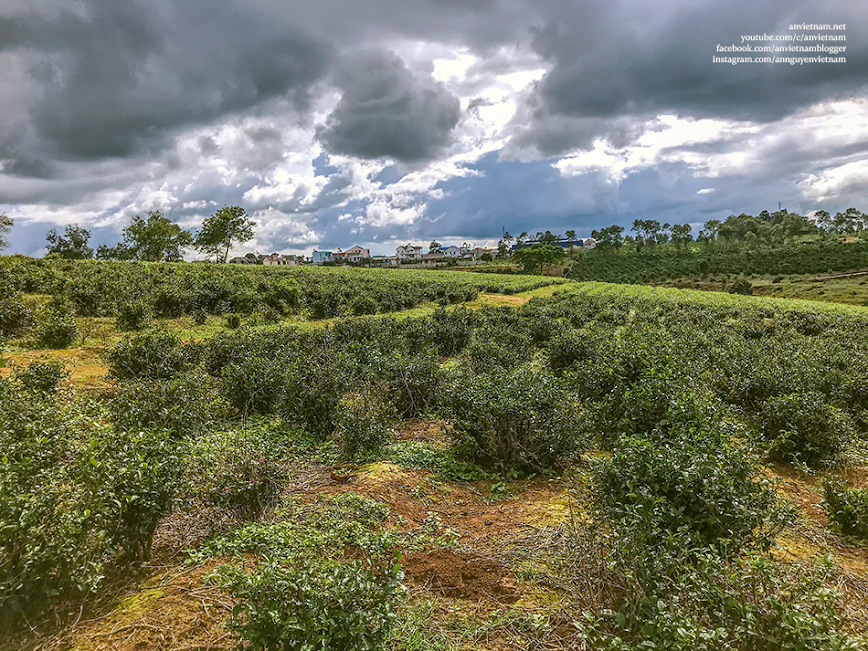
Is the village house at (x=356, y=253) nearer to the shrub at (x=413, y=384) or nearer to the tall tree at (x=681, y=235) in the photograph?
the tall tree at (x=681, y=235)

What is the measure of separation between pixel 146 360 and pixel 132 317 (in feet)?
27.0

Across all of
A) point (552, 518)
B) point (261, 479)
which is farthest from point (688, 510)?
point (261, 479)

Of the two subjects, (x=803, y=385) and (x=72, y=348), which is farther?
(x=72, y=348)

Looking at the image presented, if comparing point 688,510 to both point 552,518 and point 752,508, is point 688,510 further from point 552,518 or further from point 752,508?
point 552,518

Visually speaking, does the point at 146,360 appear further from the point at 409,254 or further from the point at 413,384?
the point at 409,254

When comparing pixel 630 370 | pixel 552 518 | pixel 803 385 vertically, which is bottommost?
pixel 552 518

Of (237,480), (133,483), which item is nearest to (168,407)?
(237,480)

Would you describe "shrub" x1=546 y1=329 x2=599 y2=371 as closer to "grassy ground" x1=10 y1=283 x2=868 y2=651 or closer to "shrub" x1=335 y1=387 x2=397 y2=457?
"grassy ground" x1=10 y1=283 x2=868 y2=651

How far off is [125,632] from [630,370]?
26.3 feet

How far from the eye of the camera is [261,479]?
552 cm

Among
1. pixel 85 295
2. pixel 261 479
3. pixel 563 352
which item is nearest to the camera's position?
pixel 261 479

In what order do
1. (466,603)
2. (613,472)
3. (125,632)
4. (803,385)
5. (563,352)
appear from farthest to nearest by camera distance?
(563,352), (803,385), (613,472), (466,603), (125,632)

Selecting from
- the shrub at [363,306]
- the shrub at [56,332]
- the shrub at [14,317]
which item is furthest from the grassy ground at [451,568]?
the shrub at [363,306]

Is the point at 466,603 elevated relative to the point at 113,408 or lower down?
lower down
